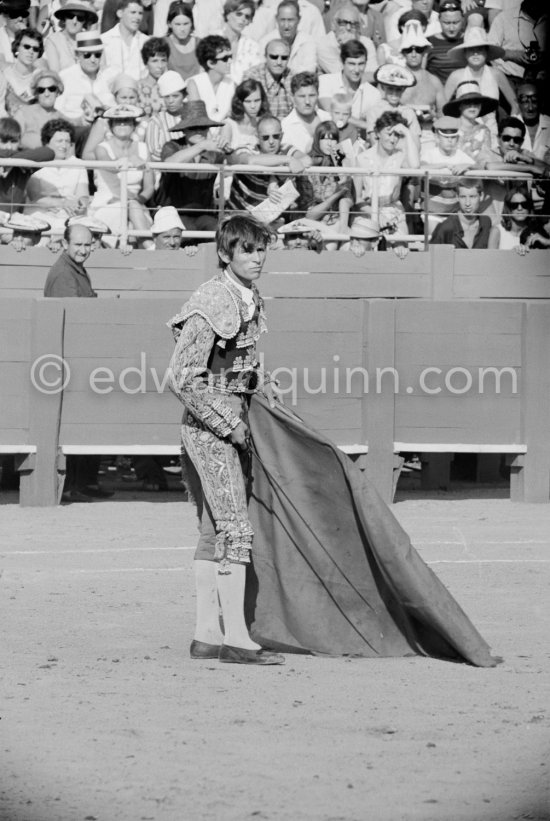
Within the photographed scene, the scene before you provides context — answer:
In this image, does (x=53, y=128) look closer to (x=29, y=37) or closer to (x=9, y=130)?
(x=9, y=130)

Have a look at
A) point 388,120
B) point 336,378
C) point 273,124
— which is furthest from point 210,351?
point 388,120

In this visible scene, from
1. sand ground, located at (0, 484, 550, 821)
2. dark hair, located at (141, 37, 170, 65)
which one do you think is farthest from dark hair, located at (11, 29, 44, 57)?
sand ground, located at (0, 484, 550, 821)

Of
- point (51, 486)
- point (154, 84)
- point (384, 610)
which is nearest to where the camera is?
point (384, 610)

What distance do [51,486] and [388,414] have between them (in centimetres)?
218

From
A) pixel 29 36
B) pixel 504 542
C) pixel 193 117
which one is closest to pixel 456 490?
pixel 504 542

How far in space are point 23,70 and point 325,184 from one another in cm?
235

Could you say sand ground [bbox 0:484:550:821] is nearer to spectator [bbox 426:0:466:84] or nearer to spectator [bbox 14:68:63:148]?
spectator [bbox 14:68:63:148]

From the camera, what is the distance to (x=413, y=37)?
11.8m

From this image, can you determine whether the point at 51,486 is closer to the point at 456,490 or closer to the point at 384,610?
the point at 456,490

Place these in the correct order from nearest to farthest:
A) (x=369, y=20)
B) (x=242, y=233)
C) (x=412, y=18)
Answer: (x=242, y=233) → (x=412, y=18) → (x=369, y=20)

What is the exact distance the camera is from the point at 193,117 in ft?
34.8

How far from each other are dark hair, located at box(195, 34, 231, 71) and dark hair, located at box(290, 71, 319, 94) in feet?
1.83

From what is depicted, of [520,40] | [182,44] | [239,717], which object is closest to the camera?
[239,717]

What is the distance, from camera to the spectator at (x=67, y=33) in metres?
11.2
